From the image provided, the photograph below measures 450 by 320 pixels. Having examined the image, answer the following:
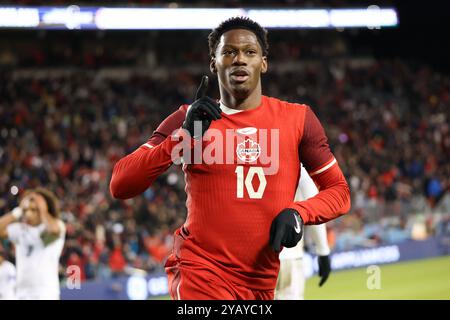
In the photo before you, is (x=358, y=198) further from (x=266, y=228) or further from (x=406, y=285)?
(x=266, y=228)

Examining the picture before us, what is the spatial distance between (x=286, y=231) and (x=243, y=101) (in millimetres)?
781

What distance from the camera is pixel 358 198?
18641 millimetres

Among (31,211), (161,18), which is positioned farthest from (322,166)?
(161,18)

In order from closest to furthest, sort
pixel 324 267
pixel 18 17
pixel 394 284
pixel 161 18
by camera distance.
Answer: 1. pixel 324 267
2. pixel 394 284
3. pixel 18 17
4. pixel 161 18

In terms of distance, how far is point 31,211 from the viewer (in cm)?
793

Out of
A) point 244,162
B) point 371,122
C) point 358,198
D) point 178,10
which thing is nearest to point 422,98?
point 371,122

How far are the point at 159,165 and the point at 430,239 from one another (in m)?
15.9

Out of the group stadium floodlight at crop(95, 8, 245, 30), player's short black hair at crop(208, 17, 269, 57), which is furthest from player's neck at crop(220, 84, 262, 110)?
stadium floodlight at crop(95, 8, 245, 30)

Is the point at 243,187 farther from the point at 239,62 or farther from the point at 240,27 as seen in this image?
the point at 240,27

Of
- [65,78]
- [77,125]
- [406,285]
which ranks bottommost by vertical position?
[406,285]

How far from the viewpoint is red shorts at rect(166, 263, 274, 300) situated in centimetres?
411

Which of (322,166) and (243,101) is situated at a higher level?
(243,101)

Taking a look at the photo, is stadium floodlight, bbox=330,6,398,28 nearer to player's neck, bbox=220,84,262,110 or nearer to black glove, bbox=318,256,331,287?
black glove, bbox=318,256,331,287

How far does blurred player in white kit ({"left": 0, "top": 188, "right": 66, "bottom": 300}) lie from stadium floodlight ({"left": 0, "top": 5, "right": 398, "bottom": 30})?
12862mm
